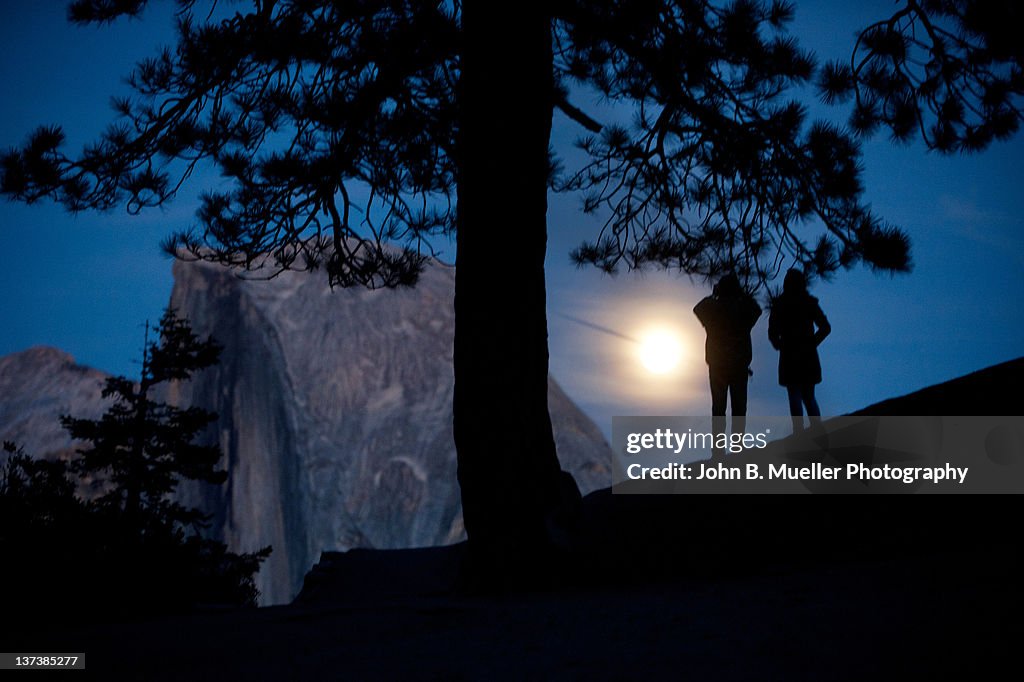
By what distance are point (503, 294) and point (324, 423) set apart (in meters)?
20.9

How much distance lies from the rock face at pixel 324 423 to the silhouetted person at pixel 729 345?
17135 mm

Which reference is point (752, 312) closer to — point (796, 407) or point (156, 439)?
point (796, 407)

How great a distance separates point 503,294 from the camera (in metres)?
5.27

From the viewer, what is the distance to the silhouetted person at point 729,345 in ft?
22.0

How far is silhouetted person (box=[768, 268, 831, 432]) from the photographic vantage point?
6.25 m

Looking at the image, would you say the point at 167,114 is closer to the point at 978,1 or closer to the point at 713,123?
the point at 713,123

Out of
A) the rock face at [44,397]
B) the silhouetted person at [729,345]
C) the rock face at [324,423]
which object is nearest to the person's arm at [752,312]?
the silhouetted person at [729,345]

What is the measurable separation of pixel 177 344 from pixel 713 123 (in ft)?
29.0

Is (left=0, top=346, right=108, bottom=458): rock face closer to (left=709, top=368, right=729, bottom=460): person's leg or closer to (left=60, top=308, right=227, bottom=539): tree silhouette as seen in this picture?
(left=60, top=308, right=227, bottom=539): tree silhouette

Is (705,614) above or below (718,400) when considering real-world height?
below

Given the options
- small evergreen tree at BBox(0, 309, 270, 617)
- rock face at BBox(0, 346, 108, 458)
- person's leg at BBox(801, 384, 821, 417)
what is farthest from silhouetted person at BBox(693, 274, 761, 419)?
rock face at BBox(0, 346, 108, 458)

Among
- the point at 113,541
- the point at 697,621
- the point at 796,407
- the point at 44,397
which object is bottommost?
the point at 697,621

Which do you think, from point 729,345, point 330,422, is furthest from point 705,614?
point 330,422

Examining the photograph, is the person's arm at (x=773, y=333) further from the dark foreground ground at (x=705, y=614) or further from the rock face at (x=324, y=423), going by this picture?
the rock face at (x=324, y=423)
